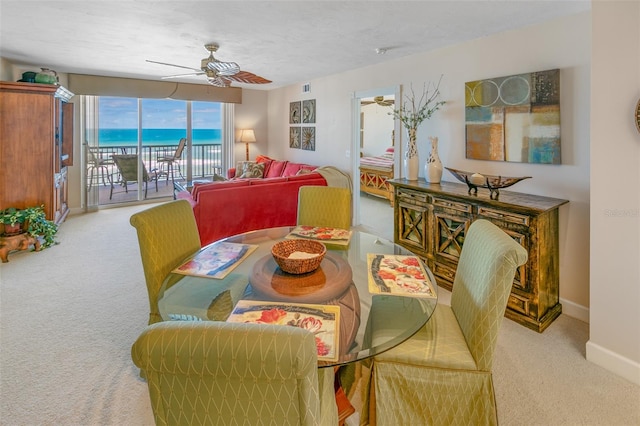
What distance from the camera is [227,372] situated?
0.81 meters

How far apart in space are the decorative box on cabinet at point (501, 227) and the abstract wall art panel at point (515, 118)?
385 millimetres

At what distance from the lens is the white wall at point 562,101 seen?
273cm

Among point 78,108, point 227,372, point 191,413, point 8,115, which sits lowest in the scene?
point 191,413

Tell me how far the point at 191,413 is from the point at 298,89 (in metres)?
6.34

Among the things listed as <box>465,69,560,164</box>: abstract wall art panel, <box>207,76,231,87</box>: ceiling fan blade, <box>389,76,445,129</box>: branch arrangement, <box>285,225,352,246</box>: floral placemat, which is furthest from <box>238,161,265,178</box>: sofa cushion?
<box>285,225,352,246</box>: floral placemat

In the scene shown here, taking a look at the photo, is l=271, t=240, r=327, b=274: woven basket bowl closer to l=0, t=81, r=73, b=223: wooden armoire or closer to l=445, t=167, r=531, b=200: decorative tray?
l=445, t=167, r=531, b=200: decorative tray

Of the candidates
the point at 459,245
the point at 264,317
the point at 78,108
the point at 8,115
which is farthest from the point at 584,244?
the point at 78,108

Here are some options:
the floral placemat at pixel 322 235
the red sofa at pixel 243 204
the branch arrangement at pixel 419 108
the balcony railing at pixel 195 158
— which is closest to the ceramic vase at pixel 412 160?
the branch arrangement at pixel 419 108

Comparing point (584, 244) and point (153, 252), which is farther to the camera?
point (584, 244)

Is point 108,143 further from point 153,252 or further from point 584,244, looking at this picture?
point 584,244

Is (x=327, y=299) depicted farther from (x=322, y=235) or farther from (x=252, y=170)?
(x=252, y=170)

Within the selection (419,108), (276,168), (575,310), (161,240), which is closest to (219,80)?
(419,108)

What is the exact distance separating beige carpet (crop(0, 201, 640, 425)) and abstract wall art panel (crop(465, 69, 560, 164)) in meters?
1.42

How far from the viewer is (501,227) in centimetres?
279
